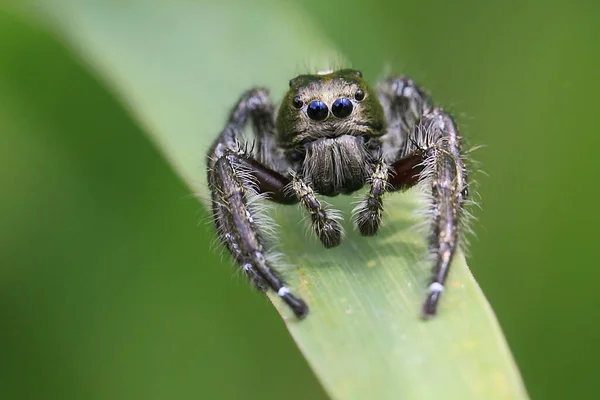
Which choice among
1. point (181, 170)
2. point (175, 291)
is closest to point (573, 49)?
point (181, 170)

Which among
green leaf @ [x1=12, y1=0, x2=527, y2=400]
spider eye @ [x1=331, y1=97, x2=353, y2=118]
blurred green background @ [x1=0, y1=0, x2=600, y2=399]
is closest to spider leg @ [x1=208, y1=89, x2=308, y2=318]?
green leaf @ [x1=12, y1=0, x2=527, y2=400]

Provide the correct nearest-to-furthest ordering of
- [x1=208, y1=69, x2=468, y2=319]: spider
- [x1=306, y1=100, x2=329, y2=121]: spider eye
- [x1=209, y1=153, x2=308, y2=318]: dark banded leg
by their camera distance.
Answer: [x1=209, y1=153, x2=308, y2=318]: dark banded leg < [x1=208, y1=69, x2=468, y2=319]: spider < [x1=306, y1=100, x2=329, y2=121]: spider eye

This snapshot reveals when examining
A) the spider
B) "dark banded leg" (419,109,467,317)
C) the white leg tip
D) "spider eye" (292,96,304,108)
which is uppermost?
"spider eye" (292,96,304,108)

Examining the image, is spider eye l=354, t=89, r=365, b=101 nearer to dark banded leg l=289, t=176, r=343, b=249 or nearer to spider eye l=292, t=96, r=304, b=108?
spider eye l=292, t=96, r=304, b=108

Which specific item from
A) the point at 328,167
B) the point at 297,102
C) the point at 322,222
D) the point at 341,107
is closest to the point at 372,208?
the point at 322,222

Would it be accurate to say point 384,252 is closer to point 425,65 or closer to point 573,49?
point 573,49

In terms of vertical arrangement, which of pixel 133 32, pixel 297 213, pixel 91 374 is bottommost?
pixel 91 374
